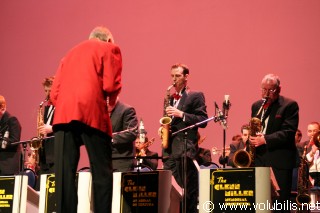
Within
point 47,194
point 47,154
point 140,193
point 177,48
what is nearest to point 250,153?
point 140,193

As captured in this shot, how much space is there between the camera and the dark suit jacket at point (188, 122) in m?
6.48

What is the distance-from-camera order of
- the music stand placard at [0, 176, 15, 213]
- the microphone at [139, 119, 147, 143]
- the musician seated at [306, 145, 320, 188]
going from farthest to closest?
1. the microphone at [139, 119, 147, 143]
2. the musician seated at [306, 145, 320, 188]
3. the music stand placard at [0, 176, 15, 213]

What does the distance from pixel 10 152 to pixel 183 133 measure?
2648 mm

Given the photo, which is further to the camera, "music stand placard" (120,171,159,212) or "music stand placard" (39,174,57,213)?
"music stand placard" (39,174,57,213)

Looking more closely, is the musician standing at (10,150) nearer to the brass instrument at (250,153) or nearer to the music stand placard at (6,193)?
the music stand placard at (6,193)

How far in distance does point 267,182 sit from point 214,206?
524 millimetres

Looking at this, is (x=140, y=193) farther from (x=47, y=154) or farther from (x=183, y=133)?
(x=47, y=154)

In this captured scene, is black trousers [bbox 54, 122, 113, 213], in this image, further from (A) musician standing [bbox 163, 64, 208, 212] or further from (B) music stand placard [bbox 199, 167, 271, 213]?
(A) musician standing [bbox 163, 64, 208, 212]

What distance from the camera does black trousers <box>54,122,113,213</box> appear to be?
14.0 feet

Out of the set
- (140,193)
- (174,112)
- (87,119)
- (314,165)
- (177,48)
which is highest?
(177,48)

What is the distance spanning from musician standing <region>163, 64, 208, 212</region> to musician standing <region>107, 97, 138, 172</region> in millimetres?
431

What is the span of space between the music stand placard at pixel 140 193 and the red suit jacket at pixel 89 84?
3.19 ft

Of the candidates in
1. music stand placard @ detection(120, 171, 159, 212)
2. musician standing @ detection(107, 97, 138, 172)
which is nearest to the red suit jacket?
music stand placard @ detection(120, 171, 159, 212)

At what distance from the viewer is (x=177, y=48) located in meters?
9.42
